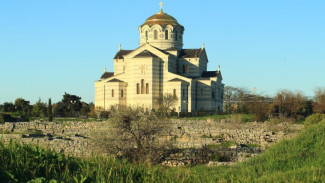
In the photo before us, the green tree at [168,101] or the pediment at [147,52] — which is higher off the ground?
the pediment at [147,52]

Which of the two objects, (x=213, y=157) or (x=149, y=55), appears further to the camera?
(x=149, y=55)

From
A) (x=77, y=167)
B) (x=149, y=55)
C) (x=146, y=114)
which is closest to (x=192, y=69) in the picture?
(x=149, y=55)

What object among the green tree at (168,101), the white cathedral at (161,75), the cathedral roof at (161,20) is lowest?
the green tree at (168,101)

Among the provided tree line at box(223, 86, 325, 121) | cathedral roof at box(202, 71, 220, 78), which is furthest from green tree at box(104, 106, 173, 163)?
cathedral roof at box(202, 71, 220, 78)

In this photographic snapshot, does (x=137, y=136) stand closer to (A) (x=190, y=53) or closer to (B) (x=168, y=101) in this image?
(B) (x=168, y=101)

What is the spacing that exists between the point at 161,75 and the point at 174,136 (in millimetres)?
30276

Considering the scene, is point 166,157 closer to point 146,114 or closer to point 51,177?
point 146,114

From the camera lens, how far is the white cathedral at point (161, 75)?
190 ft

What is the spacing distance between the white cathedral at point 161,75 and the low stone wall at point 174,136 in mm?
16119

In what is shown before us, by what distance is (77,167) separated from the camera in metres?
10.3

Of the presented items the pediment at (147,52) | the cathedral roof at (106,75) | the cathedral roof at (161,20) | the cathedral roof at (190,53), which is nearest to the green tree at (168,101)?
the pediment at (147,52)

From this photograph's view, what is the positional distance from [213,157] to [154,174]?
9.99m

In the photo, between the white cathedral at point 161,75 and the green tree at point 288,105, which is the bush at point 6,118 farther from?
the green tree at point 288,105

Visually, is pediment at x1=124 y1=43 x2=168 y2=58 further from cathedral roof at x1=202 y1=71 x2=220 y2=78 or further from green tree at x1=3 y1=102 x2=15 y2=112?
green tree at x1=3 y1=102 x2=15 y2=112
